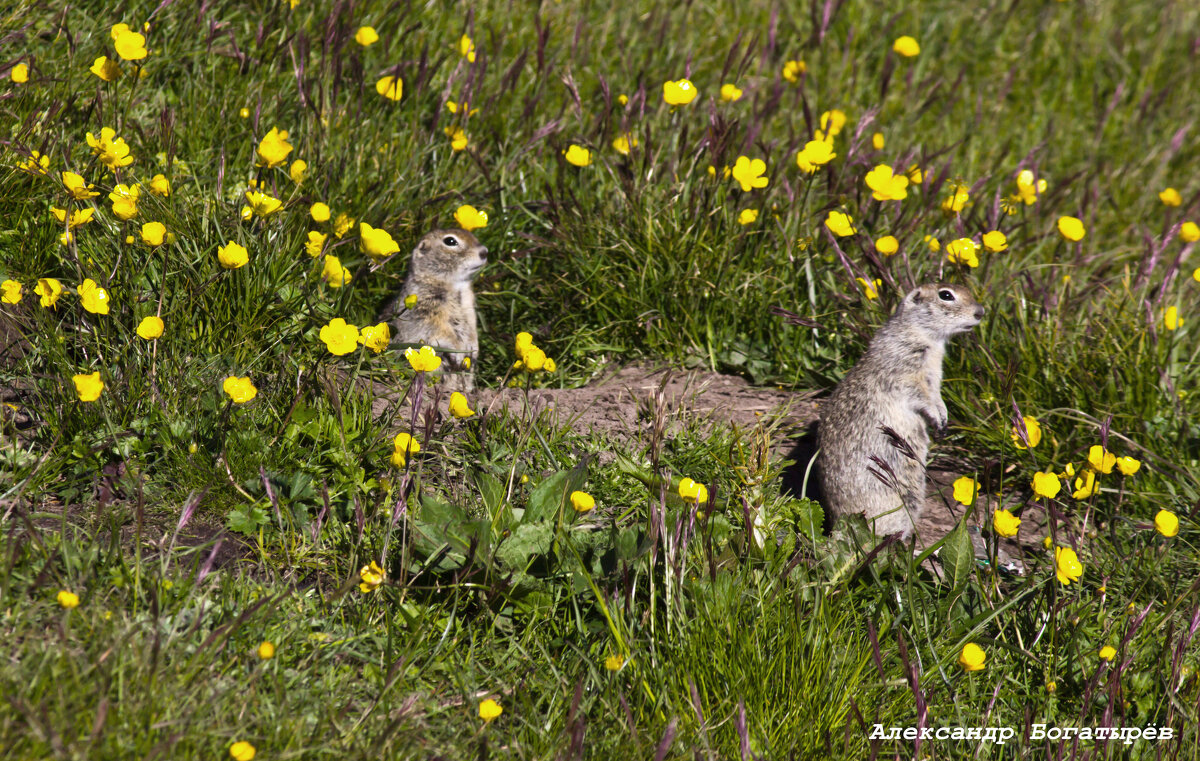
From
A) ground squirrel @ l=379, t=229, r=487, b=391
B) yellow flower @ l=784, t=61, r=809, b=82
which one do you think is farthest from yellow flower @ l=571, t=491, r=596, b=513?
yellow flower @ l=784, t=61, r=809, b=82

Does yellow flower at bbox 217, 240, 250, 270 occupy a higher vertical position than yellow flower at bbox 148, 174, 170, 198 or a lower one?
lower

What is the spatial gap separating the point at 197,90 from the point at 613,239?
2276mm

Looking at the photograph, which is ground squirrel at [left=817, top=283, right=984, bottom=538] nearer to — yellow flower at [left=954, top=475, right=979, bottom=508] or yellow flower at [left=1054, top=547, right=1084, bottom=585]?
yellow flower at [left=954, top=475, right=979, bottom=508]

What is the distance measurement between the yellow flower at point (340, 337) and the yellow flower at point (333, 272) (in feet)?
1.84

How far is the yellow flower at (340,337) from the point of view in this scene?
12.4 feet

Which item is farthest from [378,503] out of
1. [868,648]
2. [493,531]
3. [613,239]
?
[613,239]

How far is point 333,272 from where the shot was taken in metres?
4.36

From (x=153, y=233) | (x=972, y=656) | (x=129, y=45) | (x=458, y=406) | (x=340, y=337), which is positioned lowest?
(x=972, y=656)

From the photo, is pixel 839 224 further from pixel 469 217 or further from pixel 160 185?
pixel 160 185

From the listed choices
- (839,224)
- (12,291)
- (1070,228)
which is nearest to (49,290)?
(12,291)

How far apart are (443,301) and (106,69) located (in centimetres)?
186

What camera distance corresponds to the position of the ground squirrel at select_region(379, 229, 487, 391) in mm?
5125

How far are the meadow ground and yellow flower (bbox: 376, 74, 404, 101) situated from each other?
0.05 ft

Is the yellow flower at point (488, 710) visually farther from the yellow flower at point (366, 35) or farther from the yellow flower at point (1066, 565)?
the yellow flower at point (366, 35)
